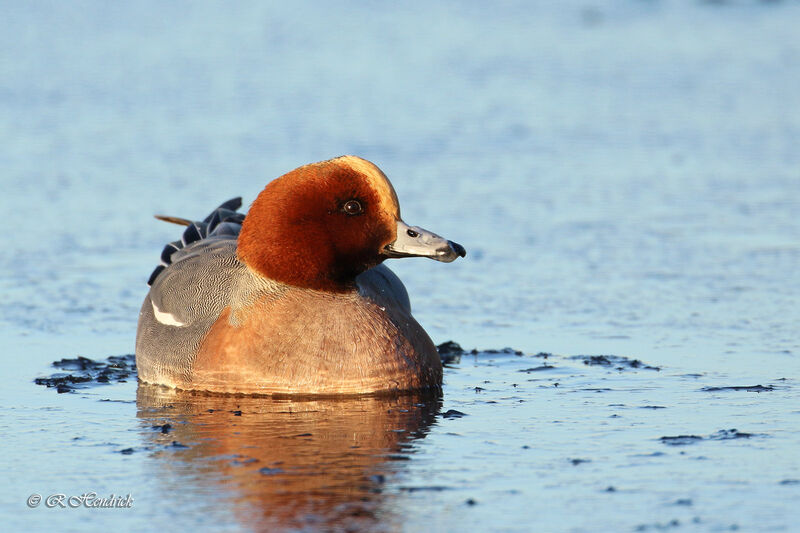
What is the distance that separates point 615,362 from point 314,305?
2.06 metres

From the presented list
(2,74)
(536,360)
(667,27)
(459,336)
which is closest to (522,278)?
(459,336)

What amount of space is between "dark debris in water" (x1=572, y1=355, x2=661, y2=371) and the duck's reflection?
1.29m

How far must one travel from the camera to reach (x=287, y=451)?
262 inches

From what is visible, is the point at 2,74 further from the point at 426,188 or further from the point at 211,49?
the point at 426,188

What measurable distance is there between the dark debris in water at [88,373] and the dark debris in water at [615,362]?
A: 2.96 metres

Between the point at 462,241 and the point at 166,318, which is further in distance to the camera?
the point at 462,241

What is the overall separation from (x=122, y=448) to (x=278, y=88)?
41.8 feet

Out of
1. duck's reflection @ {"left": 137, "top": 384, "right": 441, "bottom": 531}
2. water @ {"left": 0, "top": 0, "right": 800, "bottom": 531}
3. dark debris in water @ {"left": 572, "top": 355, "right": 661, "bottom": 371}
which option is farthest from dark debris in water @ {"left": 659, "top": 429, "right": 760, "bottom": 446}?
dark debris in water @ {"left": 572, "top": 355, "right": 661, "bottom": 371}

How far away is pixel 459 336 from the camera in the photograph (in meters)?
9.63

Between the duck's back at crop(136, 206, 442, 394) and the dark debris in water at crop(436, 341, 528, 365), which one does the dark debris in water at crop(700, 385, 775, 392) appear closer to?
the dark debris in water at crop(436, 341, 528, 365)

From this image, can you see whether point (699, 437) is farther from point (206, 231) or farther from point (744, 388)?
point (206, 231)

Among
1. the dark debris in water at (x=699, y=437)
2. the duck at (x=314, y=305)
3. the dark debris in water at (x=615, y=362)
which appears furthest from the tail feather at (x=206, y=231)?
the dark debris in water at (x=699, y=437)

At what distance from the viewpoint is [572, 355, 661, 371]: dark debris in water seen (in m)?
8.49

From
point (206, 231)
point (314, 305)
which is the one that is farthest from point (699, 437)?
point (206, 231)
